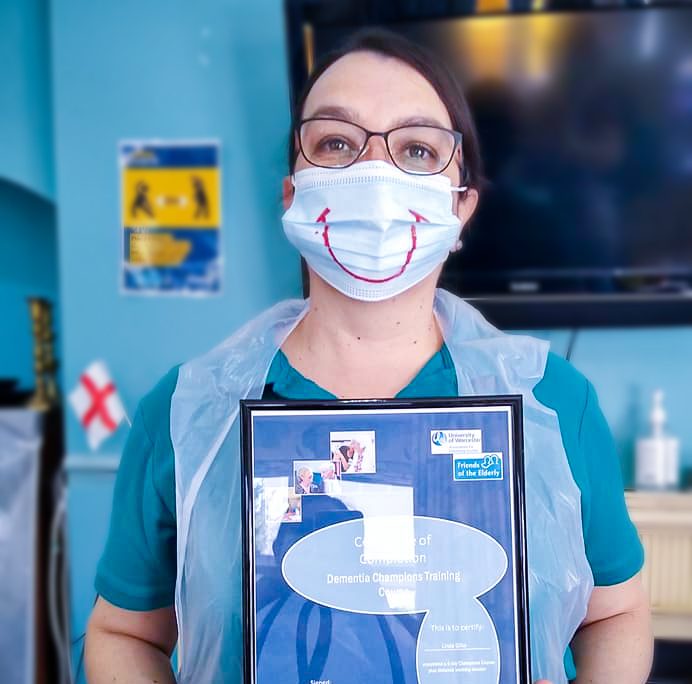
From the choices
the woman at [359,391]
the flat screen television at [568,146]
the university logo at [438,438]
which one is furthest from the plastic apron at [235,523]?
the flat screen television at [568,146]

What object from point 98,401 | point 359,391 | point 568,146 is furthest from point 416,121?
point 98,401

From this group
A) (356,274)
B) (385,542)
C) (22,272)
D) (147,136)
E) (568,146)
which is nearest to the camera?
(385,542)

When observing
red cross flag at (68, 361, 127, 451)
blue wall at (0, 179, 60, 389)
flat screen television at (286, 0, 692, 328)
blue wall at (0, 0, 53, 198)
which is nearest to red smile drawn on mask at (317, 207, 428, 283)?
flat screen television at (286, 0, 692, 328)

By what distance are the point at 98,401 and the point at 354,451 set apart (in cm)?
114

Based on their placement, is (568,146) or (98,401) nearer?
(568,146)

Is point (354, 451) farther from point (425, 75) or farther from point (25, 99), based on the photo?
point (25, 99)

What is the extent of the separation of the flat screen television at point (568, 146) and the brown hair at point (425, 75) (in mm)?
614

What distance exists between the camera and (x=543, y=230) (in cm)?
153

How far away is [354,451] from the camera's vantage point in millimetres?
697

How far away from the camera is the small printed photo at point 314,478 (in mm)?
692

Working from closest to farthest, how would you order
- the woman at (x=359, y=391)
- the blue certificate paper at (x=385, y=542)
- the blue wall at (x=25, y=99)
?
the blue certificate paper at (x=385, y=542)
the woman at (x=359, y=391)
the blue wall at (x=25, y=99)

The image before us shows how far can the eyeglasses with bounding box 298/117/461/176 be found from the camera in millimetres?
805

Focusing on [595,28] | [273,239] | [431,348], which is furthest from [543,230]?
[431,348]

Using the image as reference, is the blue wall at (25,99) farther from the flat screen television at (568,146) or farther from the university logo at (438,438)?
the university logo at (438,438)
